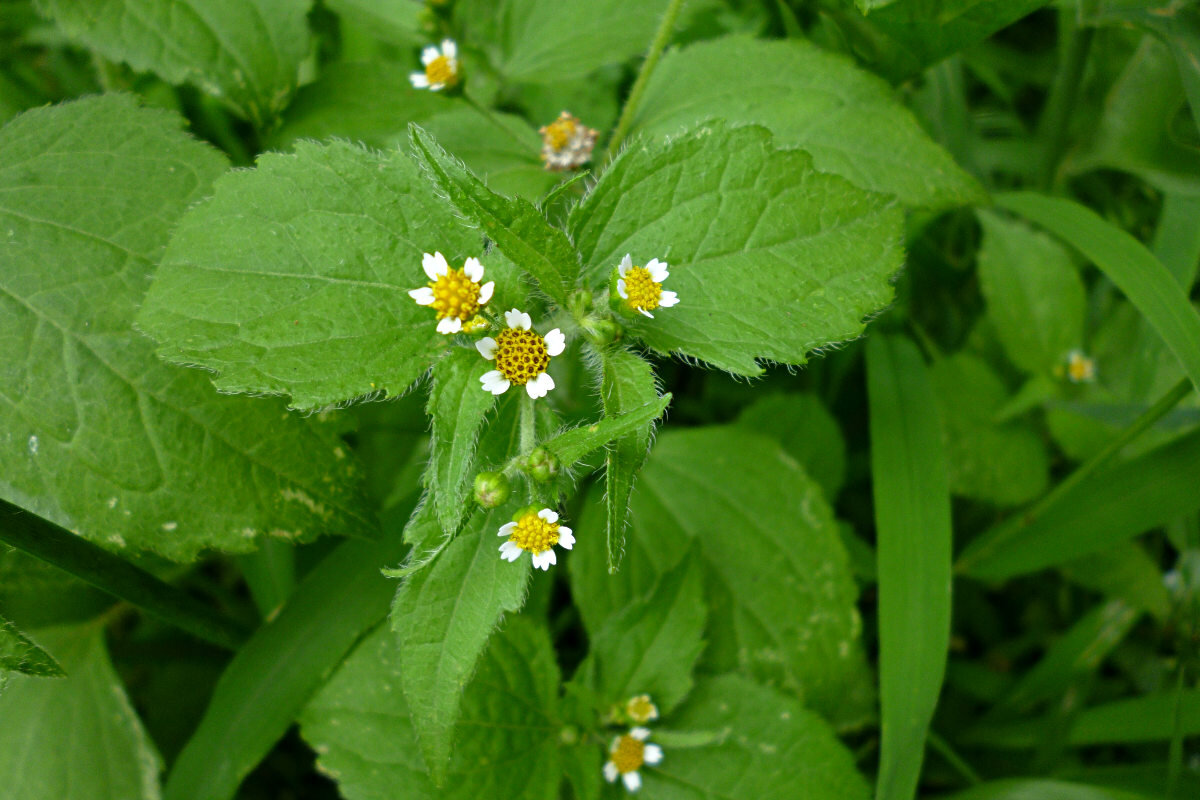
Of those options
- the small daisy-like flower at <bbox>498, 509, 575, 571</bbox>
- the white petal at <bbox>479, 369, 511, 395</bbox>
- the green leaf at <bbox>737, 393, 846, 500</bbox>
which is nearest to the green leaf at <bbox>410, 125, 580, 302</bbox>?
the white petal at <bbox>479, 369, 511, 395</bbox>

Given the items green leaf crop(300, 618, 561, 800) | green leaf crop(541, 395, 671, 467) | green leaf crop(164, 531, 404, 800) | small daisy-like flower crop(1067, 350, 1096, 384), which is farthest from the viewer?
small daisy-like flower crop(1067, 350, 1096, 384)

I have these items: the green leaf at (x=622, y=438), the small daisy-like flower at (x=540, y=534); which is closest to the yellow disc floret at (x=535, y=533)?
the small daisy-like flower at (x=540, y=534)

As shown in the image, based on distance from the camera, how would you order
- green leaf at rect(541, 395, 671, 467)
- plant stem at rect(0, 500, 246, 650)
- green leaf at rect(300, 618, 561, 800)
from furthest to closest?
green leaf at rect(300, 618, 561, 800) < plant stem at rect(0, 500, 246, 650) < green leaf at rect(541, 395, 671, 467)

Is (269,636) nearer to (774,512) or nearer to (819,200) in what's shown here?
(774,512)

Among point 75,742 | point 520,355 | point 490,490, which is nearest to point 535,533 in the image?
point 490,490

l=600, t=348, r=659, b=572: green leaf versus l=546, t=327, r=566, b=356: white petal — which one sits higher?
l=546, t=327, r=566, b=356: white petal

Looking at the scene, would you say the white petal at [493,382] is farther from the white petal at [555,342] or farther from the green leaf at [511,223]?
the green leaf at [511,223]

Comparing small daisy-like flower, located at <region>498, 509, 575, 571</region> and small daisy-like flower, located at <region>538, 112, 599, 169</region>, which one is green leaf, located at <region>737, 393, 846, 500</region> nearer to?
small daisy-like flower, located at <region>538, 112, 599, 169</region>
